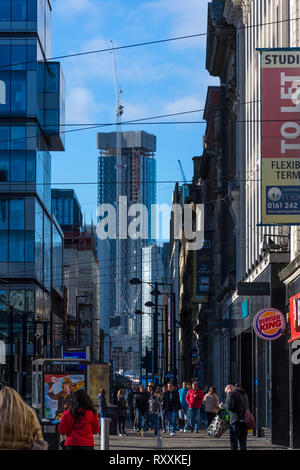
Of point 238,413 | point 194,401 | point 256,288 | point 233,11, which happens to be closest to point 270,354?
point 256,288

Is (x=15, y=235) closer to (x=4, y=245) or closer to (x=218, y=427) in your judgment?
(x=4, y=245)

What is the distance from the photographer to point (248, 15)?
44.1 metres

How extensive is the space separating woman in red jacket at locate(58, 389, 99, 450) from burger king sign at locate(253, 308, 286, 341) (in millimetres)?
15106

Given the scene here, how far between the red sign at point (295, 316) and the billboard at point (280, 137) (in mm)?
2795

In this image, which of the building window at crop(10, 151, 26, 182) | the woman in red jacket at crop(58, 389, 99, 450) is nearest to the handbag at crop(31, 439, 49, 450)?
the woman in red jacket at crop(58, 389, 99, 450)

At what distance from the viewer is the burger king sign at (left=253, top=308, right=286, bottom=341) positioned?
28297 mm

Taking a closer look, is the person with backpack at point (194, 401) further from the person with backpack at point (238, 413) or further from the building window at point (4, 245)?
the building window at point (4, 245)

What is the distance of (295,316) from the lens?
84.9 ft

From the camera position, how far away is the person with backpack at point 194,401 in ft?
120

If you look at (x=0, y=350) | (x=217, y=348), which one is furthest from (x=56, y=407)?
(x=0, y=350)

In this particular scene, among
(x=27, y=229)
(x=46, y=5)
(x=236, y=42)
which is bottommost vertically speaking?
(x=27, y=229)

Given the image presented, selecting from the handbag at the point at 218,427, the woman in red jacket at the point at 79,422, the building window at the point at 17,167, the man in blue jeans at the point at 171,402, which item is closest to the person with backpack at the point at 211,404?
the man in blue jeans at the point at 171,402
